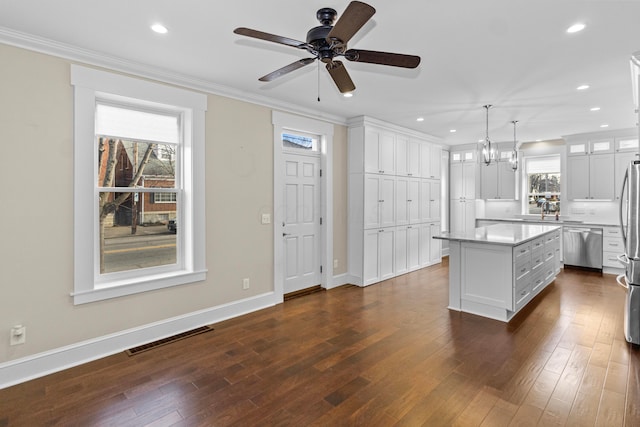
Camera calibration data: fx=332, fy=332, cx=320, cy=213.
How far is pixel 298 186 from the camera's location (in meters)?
4.79

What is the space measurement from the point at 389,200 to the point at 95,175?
415 cm

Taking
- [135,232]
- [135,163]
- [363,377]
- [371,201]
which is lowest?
[363,377]

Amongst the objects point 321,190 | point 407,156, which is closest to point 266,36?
point 321,190

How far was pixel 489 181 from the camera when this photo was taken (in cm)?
753

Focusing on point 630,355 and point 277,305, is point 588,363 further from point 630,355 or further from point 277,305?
point 277,305

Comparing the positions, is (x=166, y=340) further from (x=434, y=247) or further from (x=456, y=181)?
(x=456, y=181)

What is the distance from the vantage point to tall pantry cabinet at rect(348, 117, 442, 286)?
17.1 ft

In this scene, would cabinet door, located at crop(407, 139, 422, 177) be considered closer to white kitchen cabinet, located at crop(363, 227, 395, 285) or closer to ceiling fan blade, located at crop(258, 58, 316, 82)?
white kitchen cabinet, located at crop(363, 227, 395, 285)

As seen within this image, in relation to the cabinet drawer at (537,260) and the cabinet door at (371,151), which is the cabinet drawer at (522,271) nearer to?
the cabinet drawer at (537,260)

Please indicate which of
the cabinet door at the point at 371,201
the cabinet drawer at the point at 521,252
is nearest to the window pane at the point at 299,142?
the cabinet door at the point at 371,201

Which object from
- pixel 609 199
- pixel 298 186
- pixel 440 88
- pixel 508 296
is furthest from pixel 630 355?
pixel 609 199

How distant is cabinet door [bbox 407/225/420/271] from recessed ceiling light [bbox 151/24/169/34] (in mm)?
4820

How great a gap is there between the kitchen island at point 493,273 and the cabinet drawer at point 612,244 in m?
2.76

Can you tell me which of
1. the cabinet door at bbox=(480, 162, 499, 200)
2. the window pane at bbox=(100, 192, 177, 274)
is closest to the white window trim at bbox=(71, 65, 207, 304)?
the window pane at bbox=(100, 192, 177, 274)
